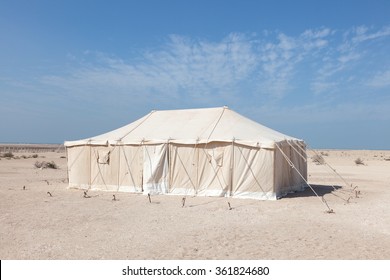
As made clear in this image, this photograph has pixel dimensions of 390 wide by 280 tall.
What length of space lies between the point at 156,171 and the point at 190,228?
601 centimetres

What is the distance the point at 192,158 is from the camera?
47.8 ft

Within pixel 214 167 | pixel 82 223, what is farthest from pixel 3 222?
pixel 214 167

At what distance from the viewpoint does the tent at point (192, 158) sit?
13.7m

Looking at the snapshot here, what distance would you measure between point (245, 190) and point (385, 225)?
4.99 m

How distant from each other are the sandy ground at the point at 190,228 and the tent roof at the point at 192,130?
6.89 ft

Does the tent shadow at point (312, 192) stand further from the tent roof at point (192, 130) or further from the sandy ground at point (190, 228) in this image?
the tent roof at point (192, 130)

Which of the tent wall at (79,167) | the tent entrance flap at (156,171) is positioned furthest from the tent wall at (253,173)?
the tent wall at (79,167)

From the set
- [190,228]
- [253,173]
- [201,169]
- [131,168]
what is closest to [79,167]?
[131,168]

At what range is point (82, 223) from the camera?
9703mm

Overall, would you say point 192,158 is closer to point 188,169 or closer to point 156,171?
point 188,169

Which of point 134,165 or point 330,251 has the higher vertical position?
point 134,165

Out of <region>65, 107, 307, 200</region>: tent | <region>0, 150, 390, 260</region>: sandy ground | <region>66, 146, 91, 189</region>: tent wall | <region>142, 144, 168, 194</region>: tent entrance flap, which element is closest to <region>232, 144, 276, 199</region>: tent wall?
<region>65, 107, 307, 200</region>: tent
